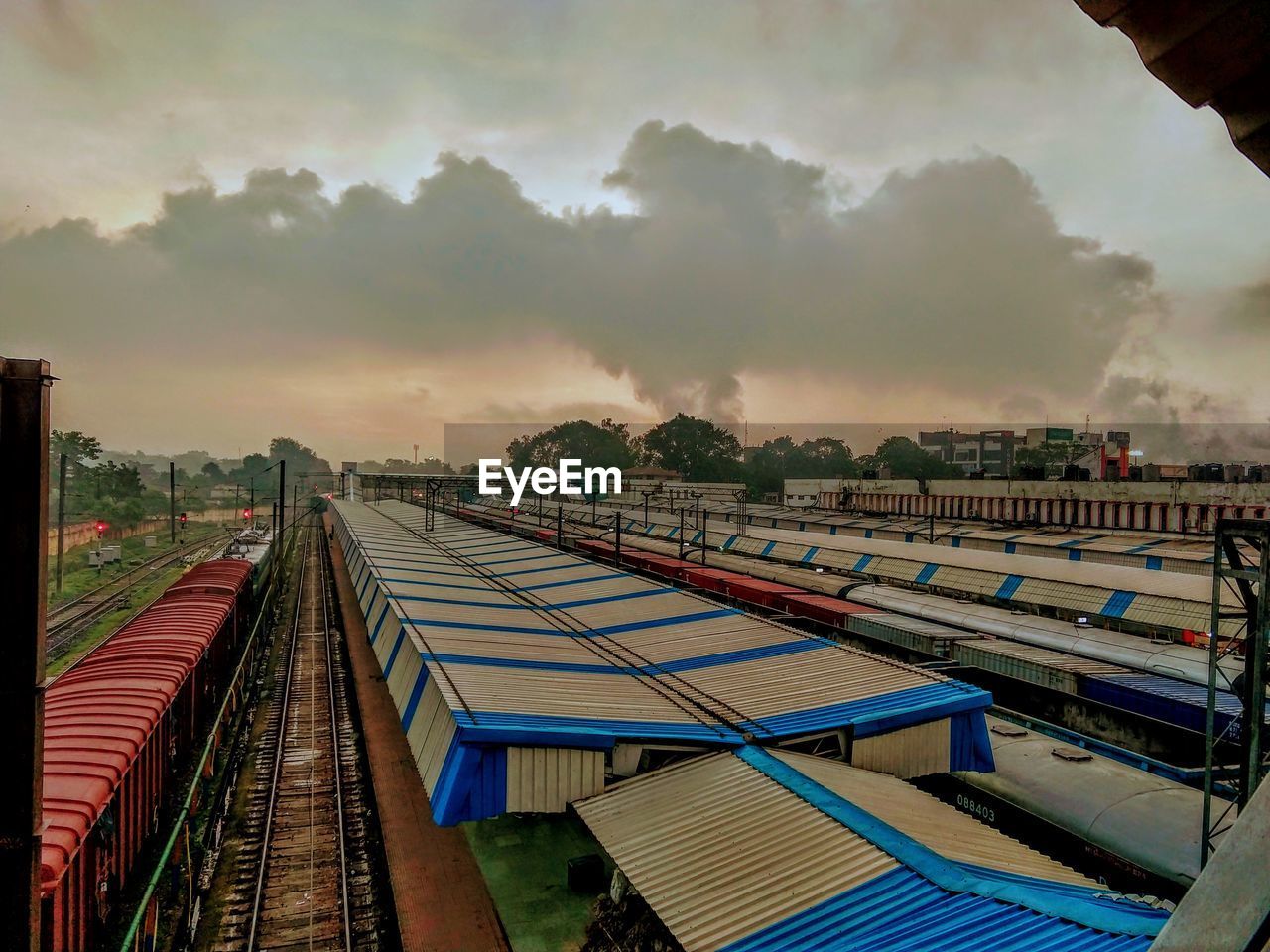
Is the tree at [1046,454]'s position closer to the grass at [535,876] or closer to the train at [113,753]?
the grass at [535,876]

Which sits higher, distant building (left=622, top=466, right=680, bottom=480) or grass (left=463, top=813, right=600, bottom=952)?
distant building (left=622, top=466, right=680, bottom=480)

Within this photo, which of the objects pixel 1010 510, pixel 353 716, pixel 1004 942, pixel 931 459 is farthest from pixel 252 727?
pixel 931 459

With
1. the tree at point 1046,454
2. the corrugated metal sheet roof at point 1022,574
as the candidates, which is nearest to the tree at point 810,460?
the tree at point 1046,454

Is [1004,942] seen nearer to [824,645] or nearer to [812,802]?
[812,802]

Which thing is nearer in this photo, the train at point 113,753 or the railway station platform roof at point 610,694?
the train at point 113,753

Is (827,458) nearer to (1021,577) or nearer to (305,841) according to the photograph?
(1021,577)

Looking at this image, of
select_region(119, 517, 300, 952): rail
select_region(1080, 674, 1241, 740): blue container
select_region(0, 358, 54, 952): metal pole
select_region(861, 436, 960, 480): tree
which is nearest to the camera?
select_region(0, 358, 54, 952): metal pole

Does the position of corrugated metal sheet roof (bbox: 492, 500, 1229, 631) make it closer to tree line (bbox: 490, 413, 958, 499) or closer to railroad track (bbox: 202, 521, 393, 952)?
railroad track (bbox: 202, 521, 393, 952)

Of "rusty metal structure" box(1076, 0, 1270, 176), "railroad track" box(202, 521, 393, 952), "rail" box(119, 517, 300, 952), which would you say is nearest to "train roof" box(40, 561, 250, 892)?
"rail" box(119, 517, 300, 952)
